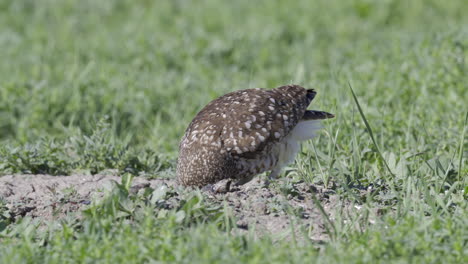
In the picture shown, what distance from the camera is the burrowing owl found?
535 centimetres

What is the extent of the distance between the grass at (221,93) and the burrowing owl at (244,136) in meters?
0.23

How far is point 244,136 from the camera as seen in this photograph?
217 inches

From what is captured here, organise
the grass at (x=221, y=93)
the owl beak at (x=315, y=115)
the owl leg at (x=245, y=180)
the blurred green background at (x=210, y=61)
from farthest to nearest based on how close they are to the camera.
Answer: the blurred green background at (x=210, y=61)
the owl beak at (x=315, y=115)
the owl leg at (x=245, y=180)
the grass at (x=221, y=93)

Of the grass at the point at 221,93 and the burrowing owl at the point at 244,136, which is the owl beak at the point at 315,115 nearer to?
the burrowing owl at the point at 244,136

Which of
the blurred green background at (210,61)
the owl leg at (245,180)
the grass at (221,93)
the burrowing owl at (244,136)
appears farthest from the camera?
the blurred green background at (210,61)

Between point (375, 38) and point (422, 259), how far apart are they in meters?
6.21

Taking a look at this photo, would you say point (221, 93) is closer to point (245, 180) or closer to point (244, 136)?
point (245, 180)

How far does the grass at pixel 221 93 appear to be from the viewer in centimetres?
405

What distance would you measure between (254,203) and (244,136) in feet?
2.94

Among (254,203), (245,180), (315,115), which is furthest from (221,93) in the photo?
(254,203)

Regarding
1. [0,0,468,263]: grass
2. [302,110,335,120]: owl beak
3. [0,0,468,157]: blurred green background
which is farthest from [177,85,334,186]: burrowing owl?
[0,0,468,157]: blurred green background

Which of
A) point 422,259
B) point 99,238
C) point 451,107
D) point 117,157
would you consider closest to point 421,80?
point 451,107

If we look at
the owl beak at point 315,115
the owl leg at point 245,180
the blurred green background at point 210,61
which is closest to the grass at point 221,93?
the blurred green background at point 210,61

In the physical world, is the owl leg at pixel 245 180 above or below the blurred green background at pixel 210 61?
below
